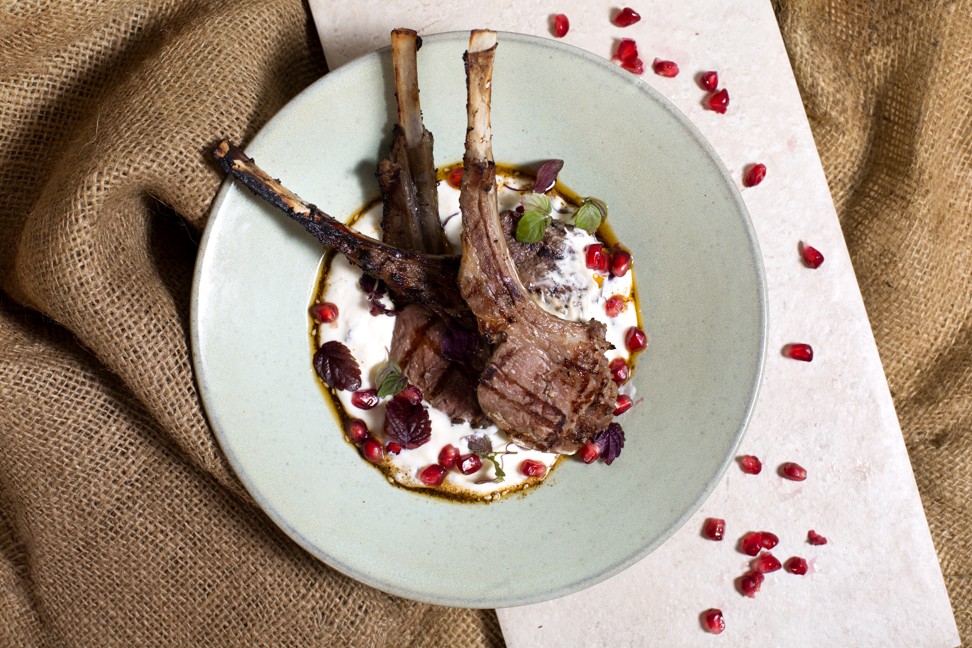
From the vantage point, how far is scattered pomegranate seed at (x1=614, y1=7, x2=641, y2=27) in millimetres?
3162

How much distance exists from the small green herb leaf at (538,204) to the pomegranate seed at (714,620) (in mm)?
1692

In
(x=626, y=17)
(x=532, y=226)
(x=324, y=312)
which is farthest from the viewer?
(x=626, y=17)

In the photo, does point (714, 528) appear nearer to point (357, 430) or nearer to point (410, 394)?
point (410, 394)

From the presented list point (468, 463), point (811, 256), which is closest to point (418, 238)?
point (468, 463)

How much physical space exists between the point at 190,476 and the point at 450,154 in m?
1.51

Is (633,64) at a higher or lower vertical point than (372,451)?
higher

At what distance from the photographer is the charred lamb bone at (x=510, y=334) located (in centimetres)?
258

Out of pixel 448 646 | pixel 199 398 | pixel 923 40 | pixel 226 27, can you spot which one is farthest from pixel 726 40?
pixel 448 646

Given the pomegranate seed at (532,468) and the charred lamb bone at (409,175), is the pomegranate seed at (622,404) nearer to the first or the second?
the pomegranate seed at (532,468)

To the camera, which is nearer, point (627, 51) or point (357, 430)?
point (357, 430)

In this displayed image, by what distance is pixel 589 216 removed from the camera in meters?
2.86

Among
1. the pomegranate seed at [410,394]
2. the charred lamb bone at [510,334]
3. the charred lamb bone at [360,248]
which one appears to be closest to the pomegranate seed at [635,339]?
the charred lamb bone at [510,334]

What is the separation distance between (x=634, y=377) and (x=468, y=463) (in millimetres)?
666

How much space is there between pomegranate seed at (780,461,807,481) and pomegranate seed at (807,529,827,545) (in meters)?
0.23
